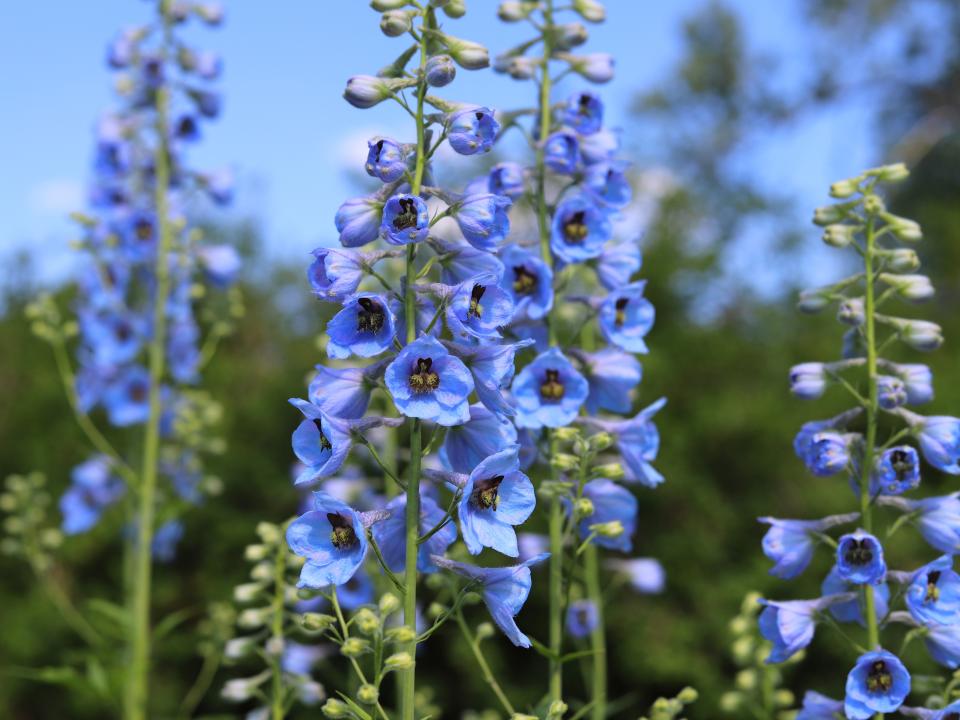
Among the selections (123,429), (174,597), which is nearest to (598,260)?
(174,597)

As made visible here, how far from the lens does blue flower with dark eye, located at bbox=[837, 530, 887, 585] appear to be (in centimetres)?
222

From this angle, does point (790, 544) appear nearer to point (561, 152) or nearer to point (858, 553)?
point (858, 553)

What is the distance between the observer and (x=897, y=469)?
2.37 meters

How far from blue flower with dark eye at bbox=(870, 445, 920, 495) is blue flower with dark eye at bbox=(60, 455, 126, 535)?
4131 millimetres

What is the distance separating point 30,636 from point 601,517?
5.79 meters

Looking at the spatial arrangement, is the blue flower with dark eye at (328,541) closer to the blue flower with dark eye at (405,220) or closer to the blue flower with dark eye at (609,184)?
the blue flower with dark eye at (405,220)

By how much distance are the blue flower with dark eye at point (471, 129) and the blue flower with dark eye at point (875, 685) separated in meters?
1.27

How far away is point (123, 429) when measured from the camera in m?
8.51

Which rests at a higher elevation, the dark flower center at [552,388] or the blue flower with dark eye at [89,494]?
the dark flower center at [552,388]

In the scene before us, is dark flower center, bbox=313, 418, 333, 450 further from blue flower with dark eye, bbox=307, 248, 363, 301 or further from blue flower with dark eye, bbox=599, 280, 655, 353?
blue flower with dark eye, bbox=599, 280, 655, 353

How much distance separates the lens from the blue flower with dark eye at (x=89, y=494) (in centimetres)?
548

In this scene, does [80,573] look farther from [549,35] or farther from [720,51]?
[720,51]

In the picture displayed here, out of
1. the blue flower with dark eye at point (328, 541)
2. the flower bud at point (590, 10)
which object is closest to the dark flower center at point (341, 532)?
the blue flower with dark eye at point (328, 541)

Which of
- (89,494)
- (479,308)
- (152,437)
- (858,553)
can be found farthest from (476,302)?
(89,494)
